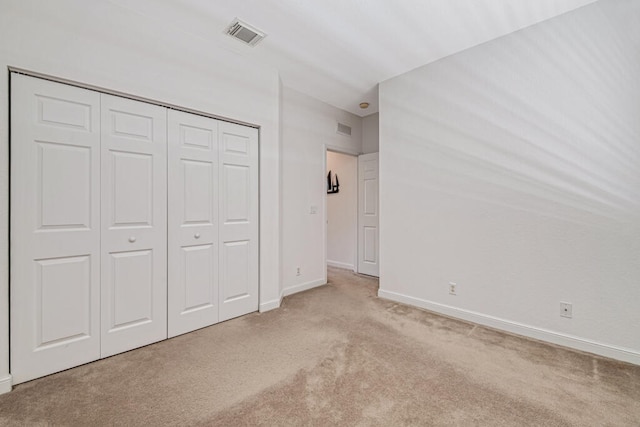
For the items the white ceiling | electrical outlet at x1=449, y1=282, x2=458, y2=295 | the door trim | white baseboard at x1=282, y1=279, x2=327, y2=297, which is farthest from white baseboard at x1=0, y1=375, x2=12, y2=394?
electrical outlet at x1=449, y1=282, x2=458, y2=295

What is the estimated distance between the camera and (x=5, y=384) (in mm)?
1668

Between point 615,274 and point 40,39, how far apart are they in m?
4.46

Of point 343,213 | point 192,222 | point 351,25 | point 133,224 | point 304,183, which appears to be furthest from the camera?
point 343,213

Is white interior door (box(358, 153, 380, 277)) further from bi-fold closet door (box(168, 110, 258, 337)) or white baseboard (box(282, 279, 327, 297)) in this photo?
bi-fold closet door (box(168, 110, 258, 337))

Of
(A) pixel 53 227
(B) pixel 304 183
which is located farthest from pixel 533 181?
(A) pixel 53 227

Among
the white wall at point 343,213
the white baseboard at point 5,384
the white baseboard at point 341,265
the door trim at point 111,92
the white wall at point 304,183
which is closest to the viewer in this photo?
the white baseboard at point 5,384

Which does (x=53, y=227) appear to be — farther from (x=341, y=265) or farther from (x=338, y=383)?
(x=341, y=265)

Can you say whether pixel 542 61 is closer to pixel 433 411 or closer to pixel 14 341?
pixel 433 411

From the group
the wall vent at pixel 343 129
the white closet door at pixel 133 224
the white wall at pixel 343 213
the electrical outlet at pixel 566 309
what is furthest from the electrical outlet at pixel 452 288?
the white closet door at pixel 133 224

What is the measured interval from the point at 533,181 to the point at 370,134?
8.64 ft

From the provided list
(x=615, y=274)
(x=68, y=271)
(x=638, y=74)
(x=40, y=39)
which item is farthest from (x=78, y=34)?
(x=615, y=274)

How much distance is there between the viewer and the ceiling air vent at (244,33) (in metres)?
2.32

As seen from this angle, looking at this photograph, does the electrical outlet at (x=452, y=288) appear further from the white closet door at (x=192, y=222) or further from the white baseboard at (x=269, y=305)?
the white closet door at (x=192, y=222)

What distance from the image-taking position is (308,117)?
3.76m
